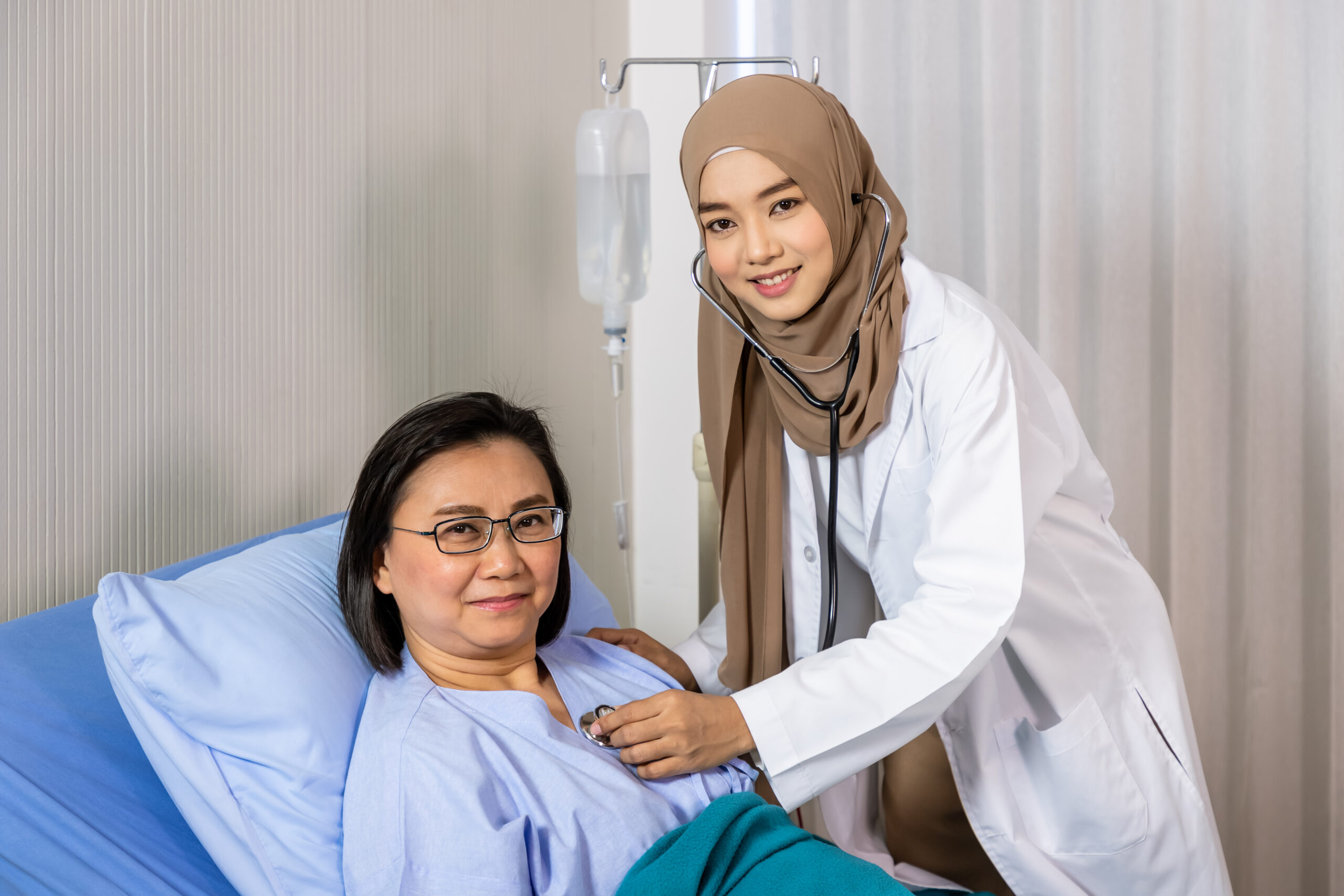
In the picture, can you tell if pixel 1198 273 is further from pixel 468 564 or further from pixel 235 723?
pixel 235 723

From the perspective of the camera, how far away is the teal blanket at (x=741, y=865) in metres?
0.90

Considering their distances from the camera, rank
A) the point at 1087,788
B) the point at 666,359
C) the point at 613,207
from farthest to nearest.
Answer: the point at 666,359
the point at 613,207
the point at 1087,788

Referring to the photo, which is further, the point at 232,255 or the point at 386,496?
the point at 232,255

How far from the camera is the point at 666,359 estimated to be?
2.56 metres

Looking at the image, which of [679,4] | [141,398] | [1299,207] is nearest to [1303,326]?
[1299,207]

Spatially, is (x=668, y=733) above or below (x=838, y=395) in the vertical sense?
below

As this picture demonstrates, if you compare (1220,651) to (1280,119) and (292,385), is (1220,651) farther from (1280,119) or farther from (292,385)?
(292,385)

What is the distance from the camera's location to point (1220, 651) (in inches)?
82.0

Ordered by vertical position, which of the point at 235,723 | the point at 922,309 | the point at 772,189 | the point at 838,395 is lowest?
the point at 235,723

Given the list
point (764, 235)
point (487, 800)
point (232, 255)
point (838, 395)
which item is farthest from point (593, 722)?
point (232, 255)

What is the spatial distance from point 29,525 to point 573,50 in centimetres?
162

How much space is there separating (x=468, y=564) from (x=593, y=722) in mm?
239

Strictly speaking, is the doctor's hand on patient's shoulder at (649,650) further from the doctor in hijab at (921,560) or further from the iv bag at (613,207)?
the iv bag at (613,207)

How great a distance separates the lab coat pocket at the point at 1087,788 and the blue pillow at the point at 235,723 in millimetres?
885
